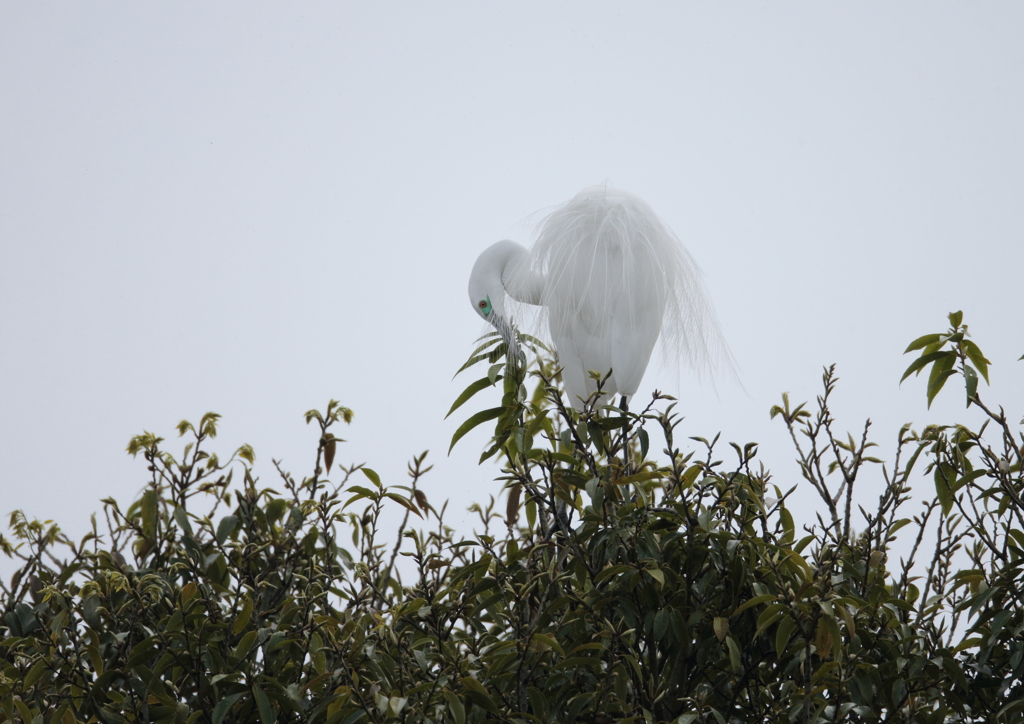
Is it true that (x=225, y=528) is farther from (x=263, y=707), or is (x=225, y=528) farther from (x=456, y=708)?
(x=456, y=708)

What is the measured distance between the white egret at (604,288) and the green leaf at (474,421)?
501 millimetres

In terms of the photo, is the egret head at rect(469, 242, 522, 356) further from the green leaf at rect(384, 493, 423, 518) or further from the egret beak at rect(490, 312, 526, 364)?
the green leaf at rect(384, 493, 423, 518)

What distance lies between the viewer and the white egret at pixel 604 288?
7.23 ft

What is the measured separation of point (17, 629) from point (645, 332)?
149 cm

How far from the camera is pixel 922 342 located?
1.50 meters

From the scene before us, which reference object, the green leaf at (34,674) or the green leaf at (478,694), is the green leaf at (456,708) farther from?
the green leaf at (34,674)

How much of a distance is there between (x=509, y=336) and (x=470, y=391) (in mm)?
390

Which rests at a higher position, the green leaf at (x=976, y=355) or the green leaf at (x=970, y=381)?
the green leaf at (x=976, y=355)

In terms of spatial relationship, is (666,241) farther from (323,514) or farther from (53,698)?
(53,698)

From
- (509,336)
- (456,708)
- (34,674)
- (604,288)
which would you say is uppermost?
(604,288)

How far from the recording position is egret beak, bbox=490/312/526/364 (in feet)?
6.12

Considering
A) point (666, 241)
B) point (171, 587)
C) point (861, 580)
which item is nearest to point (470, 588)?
point (171, 587)

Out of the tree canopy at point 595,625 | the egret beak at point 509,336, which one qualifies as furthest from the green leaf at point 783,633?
the egret beak at point 509,336

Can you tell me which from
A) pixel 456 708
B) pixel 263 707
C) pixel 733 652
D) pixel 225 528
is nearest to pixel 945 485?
pixel 733 652
